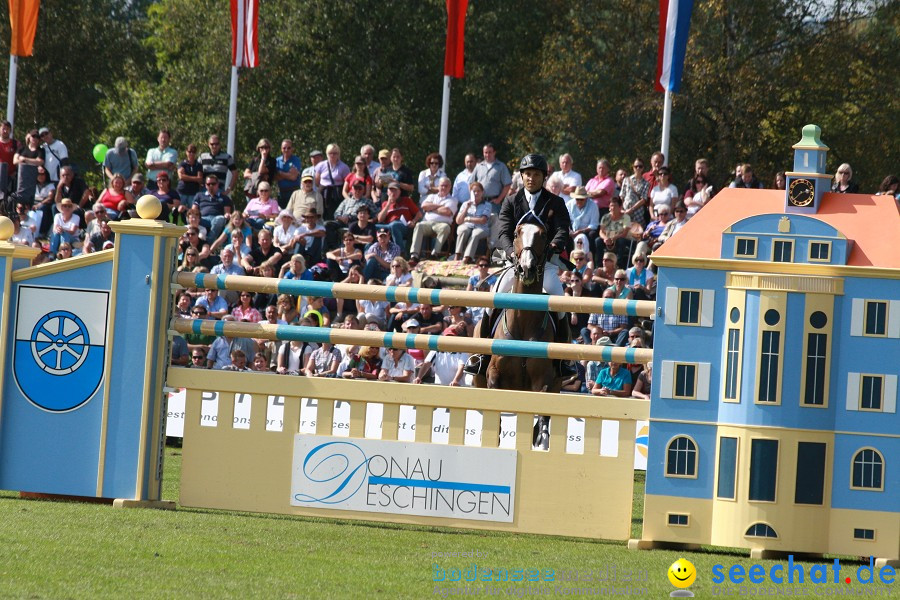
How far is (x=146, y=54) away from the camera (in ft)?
146

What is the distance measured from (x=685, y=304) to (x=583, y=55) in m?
26.7

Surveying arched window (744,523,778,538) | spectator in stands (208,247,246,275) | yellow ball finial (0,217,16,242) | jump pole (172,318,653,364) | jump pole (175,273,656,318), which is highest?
spectator in stands (208,247,246,275)

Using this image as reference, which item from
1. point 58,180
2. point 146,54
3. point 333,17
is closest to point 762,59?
point 333,17

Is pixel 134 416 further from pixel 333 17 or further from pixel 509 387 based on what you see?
pixel 333 17

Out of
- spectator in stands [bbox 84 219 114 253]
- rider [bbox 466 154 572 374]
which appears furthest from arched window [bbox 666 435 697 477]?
spectator in stands [bbox 84 219 114 253]

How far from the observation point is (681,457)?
686 cm

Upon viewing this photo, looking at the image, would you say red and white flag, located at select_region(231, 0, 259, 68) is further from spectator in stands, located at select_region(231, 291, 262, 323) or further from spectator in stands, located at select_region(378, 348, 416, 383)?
spectator in stands, located at select_region(378, 348, 416, 383)

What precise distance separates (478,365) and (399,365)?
3.00m

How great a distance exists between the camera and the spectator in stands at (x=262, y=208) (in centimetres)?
1889

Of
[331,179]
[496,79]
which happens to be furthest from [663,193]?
[496,79]

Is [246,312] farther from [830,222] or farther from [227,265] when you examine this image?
[830,222]

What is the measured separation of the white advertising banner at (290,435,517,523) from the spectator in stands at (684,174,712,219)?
9764 mm

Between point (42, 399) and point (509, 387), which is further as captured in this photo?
point (509, 387)

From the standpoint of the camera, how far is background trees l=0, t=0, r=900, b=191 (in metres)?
30.7
